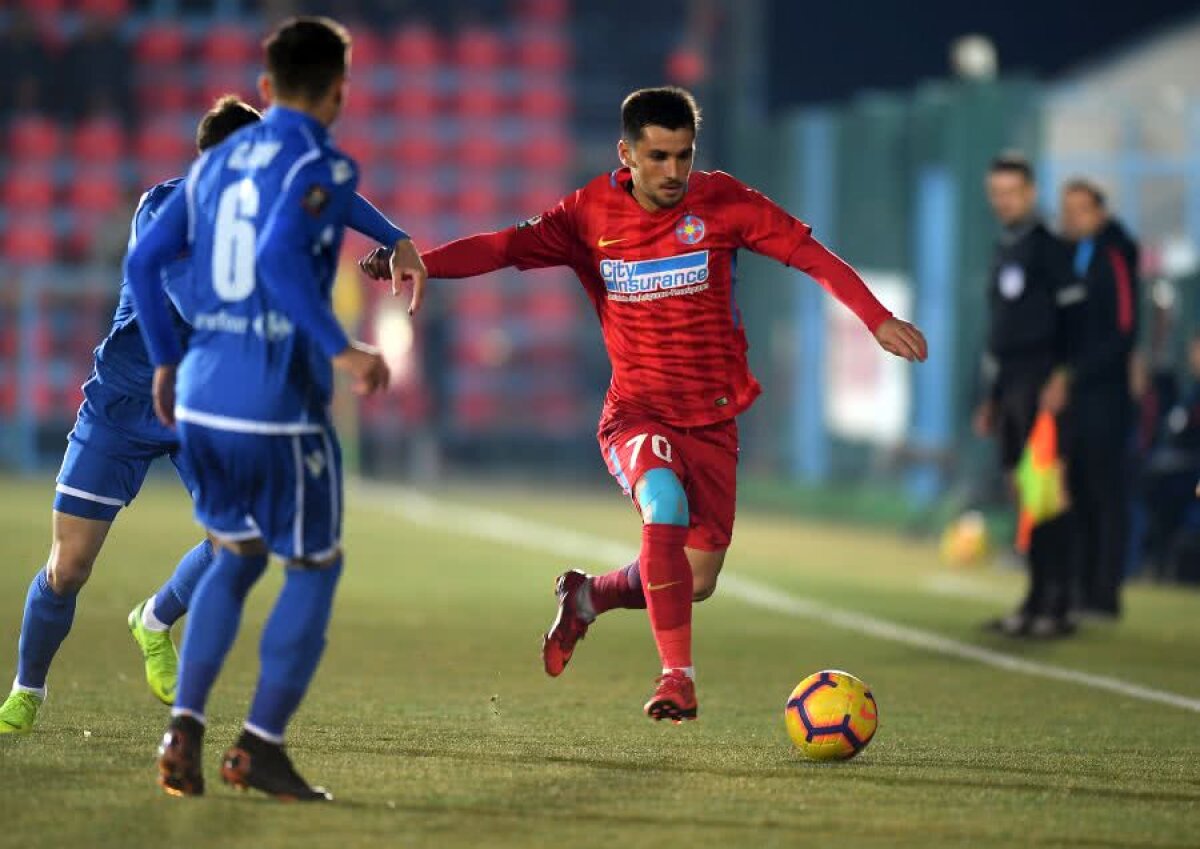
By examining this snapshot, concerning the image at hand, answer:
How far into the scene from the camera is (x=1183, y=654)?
988cm

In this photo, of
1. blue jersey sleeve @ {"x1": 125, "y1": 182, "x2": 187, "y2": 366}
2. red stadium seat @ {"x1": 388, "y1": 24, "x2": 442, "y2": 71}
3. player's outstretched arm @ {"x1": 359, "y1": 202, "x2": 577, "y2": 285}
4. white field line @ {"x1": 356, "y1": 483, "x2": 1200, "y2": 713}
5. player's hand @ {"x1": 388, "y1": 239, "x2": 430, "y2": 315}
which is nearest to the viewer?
blue jersey sleeve @ {"x1": 125, "y1": 182, "x2": 187, "y2": 366}

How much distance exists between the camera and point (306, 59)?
5336mm

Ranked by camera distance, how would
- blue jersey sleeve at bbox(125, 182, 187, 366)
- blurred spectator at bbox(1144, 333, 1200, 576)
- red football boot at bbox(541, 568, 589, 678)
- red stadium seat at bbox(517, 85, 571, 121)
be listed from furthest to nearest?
red stadium seat at bbox(517, 85, 571, 121) < blurred spectator at bbox(1144, 333, 1200, 576) < red football boot at bbox(541, 568, 589, 678) < blue jersey sleeve at bbox(125, 182, 187, 366)

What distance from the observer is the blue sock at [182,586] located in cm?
689

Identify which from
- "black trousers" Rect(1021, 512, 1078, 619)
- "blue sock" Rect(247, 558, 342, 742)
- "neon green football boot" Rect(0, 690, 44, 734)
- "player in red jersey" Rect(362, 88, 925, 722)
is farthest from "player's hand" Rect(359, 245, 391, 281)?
"black trousers" Rect(1021, 512, 1078, 619)

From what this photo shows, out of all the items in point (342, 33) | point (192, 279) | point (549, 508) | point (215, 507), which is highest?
point (342, 33)

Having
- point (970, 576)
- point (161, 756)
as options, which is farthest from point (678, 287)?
point (970, 576)

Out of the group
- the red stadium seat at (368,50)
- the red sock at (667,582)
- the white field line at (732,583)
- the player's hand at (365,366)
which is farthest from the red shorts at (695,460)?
the red stadium seat at (368,50)

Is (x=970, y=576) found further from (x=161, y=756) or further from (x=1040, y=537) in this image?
(x=161, y=756)

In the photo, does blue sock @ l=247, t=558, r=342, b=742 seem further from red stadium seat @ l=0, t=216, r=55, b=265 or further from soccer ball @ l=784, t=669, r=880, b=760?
red stadium seat @ l=0, t=216, r=55, b=265

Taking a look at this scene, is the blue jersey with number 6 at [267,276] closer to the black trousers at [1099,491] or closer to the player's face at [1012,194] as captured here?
the player's face at [1012,194]

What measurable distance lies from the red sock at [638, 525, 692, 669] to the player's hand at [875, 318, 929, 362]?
89 centimetres

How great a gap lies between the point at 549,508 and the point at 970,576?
7.38m

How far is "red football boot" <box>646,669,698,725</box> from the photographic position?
6340 millimetres
